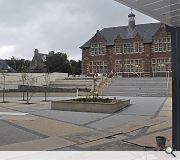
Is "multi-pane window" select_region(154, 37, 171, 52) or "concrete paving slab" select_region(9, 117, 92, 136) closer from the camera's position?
"concrete paving slab" select_region(9, 117, 92, 136)

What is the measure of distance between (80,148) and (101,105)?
935 centimetres

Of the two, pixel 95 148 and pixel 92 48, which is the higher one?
pixel 92 48

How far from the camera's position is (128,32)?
64.9 metres

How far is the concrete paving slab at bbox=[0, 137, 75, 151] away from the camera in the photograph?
857 cm

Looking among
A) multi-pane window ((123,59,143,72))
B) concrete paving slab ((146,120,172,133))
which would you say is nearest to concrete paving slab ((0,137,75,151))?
concrete paving slab ((146,120,172,133))

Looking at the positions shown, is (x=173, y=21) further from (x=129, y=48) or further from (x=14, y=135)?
(x=129, y=48)

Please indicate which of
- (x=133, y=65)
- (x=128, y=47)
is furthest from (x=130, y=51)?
(x=133, y=65)

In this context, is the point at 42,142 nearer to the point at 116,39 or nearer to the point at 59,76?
the point at 59,76

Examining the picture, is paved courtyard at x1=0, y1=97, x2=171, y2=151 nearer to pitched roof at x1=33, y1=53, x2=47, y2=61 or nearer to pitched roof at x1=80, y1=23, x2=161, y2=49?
pitched roof at x1=80, y1=23, x2=161, y2=49

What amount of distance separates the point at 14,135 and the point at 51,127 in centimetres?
203

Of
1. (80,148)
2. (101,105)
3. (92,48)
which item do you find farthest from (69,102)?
(92,48)

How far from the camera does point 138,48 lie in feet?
201

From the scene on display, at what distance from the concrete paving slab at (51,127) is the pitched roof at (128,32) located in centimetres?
4918

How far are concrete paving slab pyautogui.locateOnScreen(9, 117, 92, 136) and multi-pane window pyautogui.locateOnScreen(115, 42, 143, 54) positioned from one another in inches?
1931
